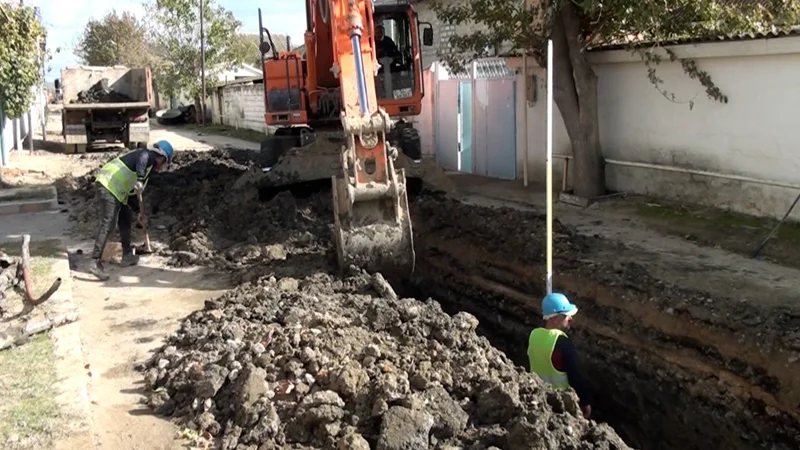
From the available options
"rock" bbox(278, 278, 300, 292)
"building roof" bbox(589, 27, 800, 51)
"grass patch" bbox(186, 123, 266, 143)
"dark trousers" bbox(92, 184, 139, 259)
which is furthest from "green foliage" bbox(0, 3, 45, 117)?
"building roof" bbox(589, 27, 800, 51)

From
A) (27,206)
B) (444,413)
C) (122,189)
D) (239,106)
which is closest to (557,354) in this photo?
(444,413)

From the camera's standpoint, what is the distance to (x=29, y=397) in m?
4.97

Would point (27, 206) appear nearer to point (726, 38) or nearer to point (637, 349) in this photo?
point (637, 349)

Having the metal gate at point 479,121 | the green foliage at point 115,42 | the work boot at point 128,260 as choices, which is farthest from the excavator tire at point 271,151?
the green foliage at point 115,42

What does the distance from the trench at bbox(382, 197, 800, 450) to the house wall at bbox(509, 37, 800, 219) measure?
3.49 metres

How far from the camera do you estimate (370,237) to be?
751 cm

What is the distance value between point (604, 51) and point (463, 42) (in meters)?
2.34

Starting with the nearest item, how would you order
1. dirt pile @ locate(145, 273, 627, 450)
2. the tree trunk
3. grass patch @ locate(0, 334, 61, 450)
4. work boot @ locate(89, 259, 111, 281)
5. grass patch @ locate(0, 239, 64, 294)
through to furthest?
dirt pile @ locate(145, 273, 627, 450) < grass patch @ locate(0, 334, 61, 450) < grass patch @ locate(0, 239, 64, 294) < work boot @ locate(89, 259, 111, 281) < the tree trunk

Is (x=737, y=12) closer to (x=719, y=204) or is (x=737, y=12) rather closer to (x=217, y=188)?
(x=719, y=204)

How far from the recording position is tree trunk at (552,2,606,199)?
11.9 m

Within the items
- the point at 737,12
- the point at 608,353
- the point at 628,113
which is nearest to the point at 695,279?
the point at 608,353

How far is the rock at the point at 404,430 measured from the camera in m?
4.24

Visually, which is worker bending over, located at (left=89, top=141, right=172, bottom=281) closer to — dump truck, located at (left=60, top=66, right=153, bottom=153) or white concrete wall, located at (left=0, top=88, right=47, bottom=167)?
A: white concrete wall, located at (left=0, top=88, right=47, bottom=167)

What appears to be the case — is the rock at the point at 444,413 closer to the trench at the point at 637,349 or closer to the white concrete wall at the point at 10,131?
the trench at the point at 637,349
